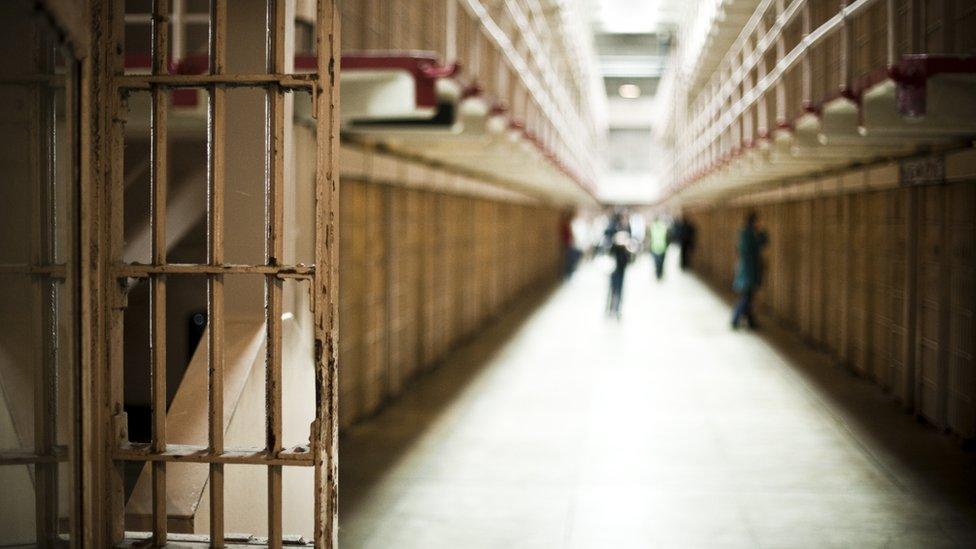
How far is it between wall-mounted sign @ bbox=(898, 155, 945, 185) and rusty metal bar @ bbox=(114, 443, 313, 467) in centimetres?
480

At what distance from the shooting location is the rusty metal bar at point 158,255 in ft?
8.96

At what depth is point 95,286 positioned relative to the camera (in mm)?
2635

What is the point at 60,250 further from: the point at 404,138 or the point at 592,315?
the point at 592,315

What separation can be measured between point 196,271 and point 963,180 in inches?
186

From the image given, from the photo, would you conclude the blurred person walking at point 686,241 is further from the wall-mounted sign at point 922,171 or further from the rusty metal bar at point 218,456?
the rusty metal bar at point 218,456

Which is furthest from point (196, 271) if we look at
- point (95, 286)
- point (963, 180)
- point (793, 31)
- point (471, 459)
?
point (793, 31)

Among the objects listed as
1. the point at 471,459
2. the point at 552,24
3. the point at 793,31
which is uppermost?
the point at 552,24

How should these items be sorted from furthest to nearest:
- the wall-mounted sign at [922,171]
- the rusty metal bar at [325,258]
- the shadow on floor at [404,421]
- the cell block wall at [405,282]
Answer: the cell block wall at [405,282]
the wall-mounted sign at [922,171]
the shadow on floor at [404,421]
the rusty metal bar at [325,258]

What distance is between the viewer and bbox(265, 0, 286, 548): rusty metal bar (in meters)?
2.68

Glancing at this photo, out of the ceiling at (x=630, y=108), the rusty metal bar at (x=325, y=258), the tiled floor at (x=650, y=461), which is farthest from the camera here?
the ceiling at (x=630, y=108)

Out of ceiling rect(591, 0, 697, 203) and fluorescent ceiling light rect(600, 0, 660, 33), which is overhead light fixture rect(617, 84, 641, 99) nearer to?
ceiling rect(591, 0, 697, 203)

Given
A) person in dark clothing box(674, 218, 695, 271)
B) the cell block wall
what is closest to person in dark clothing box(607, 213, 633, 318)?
the cell block wall

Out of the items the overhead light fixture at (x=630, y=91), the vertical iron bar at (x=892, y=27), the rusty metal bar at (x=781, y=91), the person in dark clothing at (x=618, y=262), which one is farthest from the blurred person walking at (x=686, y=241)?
the vertical iron bar at (x=892, y=27)

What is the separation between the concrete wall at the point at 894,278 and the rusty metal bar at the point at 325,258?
13.9ft
